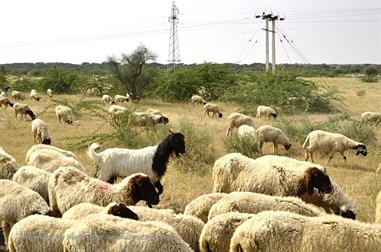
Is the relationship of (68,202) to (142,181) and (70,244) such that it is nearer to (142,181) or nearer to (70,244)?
(142,181)

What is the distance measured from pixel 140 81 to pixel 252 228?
34.0 metres

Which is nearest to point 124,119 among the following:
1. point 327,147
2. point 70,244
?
point 327,147

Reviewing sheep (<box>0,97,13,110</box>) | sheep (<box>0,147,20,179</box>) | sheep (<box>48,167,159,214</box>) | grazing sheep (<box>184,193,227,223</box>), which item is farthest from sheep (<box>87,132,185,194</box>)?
sheep (<box>0,97,13,110</box>)

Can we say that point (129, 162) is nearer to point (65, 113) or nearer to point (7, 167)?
Answer: point (7, 167)

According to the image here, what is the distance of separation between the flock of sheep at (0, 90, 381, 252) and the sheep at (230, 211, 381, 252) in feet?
0.03

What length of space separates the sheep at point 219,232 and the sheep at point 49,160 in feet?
15.1

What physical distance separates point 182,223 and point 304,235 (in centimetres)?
162

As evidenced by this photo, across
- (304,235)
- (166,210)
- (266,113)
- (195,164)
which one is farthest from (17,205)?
(266,113)

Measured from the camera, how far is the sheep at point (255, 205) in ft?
21.4

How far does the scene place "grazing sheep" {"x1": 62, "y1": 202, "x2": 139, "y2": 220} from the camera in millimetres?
5801

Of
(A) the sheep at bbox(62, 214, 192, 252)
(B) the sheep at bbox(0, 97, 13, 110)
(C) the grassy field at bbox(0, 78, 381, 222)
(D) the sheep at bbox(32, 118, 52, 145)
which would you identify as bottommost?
(C) the grassy field at bbox(0, 78, 381, 222)

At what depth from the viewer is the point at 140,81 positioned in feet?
127

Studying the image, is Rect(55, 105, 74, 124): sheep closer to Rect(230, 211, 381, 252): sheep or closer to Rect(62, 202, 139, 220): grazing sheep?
Rect(62, 202, 139, 220): grazing sheep

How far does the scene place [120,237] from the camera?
4.96 m
